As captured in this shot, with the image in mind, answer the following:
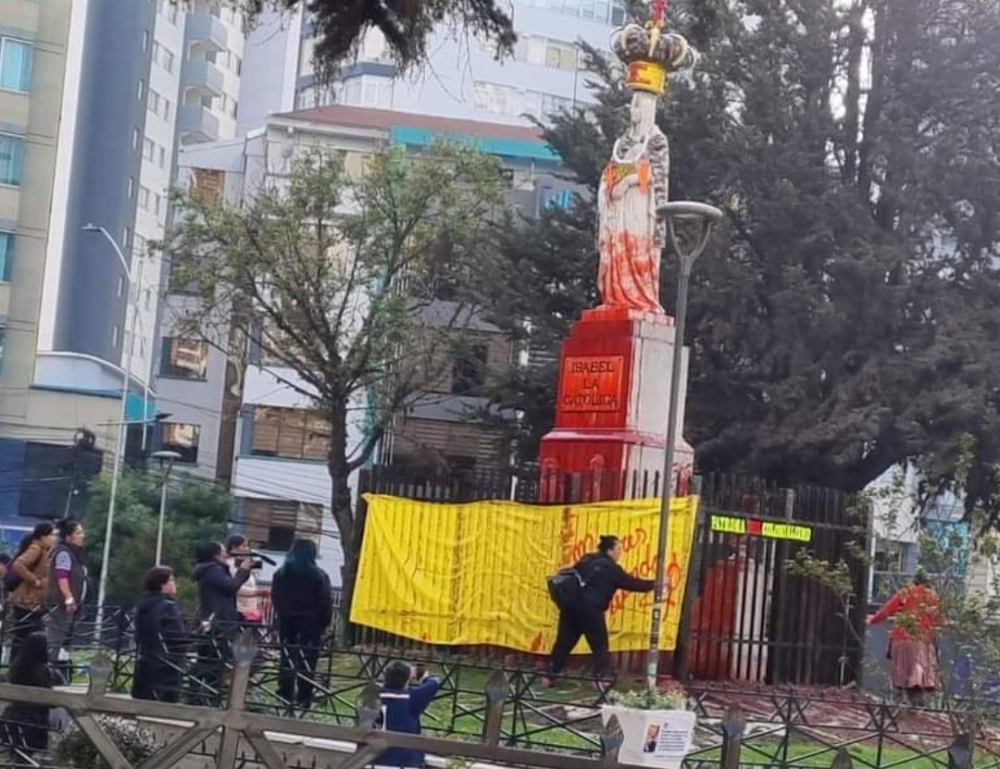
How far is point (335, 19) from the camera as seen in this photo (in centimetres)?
1049

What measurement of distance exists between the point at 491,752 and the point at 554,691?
8772mm

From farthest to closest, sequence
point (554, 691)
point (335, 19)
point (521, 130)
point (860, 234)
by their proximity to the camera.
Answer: point (521, 130) → point (860, 234) → point (554, 691) → point (335, 19)

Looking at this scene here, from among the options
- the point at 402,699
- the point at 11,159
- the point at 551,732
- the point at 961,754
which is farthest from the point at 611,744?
the point at 11,159

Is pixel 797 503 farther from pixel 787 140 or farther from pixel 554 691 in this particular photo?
pixel 787 140

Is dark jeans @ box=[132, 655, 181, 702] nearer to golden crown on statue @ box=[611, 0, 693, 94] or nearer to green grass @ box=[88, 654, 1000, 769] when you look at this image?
green grass @ box=[88, 654, 1000, 769]

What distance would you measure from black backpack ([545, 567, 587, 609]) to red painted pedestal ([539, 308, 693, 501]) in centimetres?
339

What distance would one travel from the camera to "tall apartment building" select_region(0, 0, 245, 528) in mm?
51438

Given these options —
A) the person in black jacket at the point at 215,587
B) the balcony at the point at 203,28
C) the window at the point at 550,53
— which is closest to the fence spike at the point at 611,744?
the person in black jacket at the point at 215,587

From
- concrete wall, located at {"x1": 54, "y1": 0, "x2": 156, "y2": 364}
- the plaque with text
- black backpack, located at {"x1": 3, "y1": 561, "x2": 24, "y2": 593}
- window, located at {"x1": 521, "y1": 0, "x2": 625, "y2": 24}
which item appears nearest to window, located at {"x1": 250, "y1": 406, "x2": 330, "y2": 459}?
concrete wall, located at {"x1": 54, "y1": 0, "x2": 156, "y2": 364}

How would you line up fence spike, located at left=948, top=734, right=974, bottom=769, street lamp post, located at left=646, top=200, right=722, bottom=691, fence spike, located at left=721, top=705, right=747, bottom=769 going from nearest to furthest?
fence spike, located at left=948, top=734, right=974, bottom=769
fence spike, located at left=721, top=705, right=747, bottom=769
street lamp post, located at left=646, top=200, right=722, bottom=691

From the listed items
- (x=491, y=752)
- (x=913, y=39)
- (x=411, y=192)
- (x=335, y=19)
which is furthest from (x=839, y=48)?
(x=491, y=752)

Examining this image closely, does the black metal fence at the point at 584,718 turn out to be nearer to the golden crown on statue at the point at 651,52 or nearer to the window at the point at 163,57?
the golden crown on statue at the point at 651,52

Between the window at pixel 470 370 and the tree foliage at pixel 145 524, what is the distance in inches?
281

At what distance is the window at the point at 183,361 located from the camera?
5897cm
